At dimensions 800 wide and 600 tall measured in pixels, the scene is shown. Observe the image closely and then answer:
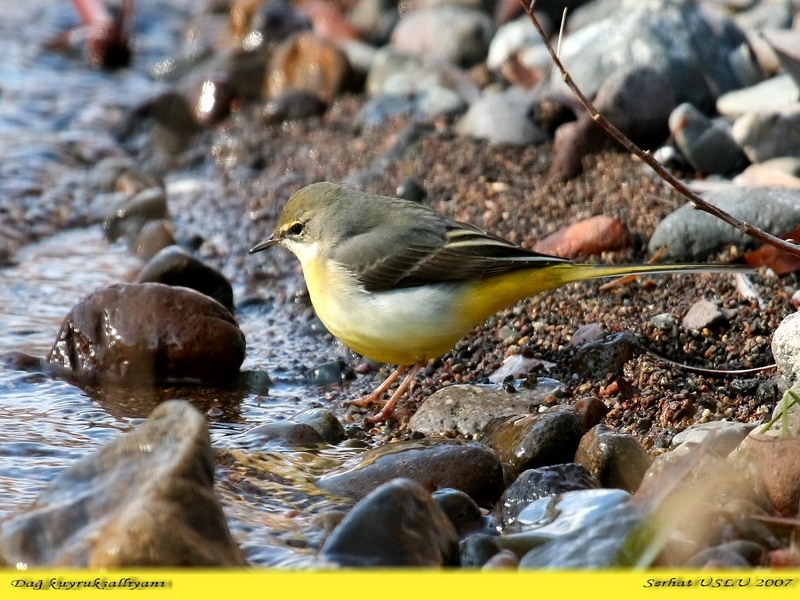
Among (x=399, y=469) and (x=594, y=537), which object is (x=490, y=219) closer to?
(x=399, y=469)

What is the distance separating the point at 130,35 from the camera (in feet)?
54.3

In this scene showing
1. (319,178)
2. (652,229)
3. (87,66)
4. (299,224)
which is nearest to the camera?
(299,224)

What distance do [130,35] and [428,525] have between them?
13.4 m

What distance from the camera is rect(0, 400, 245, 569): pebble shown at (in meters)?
4.17

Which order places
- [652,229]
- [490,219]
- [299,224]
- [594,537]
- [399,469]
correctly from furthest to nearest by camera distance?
[490,219] < [652,229] < [299,224] < [399,469] < [594,537]

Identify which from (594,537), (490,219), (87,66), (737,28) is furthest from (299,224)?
(87,66)

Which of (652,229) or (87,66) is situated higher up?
(87,66)

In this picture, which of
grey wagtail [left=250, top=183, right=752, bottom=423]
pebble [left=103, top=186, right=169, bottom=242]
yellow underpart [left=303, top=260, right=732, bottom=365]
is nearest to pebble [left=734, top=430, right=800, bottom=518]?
grey wagtail [left=250, top=183, right=752, bottom=423]

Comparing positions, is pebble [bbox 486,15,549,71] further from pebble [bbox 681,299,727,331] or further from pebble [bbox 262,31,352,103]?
pebble [bbox 681,299,727,331]

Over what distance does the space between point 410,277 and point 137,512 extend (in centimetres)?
291

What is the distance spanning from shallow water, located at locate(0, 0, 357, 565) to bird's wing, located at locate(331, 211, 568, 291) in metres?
0.99

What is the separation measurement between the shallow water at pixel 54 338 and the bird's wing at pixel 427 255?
3.23 ft

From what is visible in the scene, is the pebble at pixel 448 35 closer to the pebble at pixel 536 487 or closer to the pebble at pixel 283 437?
the pebble at pixel 283 437

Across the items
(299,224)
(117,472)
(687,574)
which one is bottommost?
(687,574)
